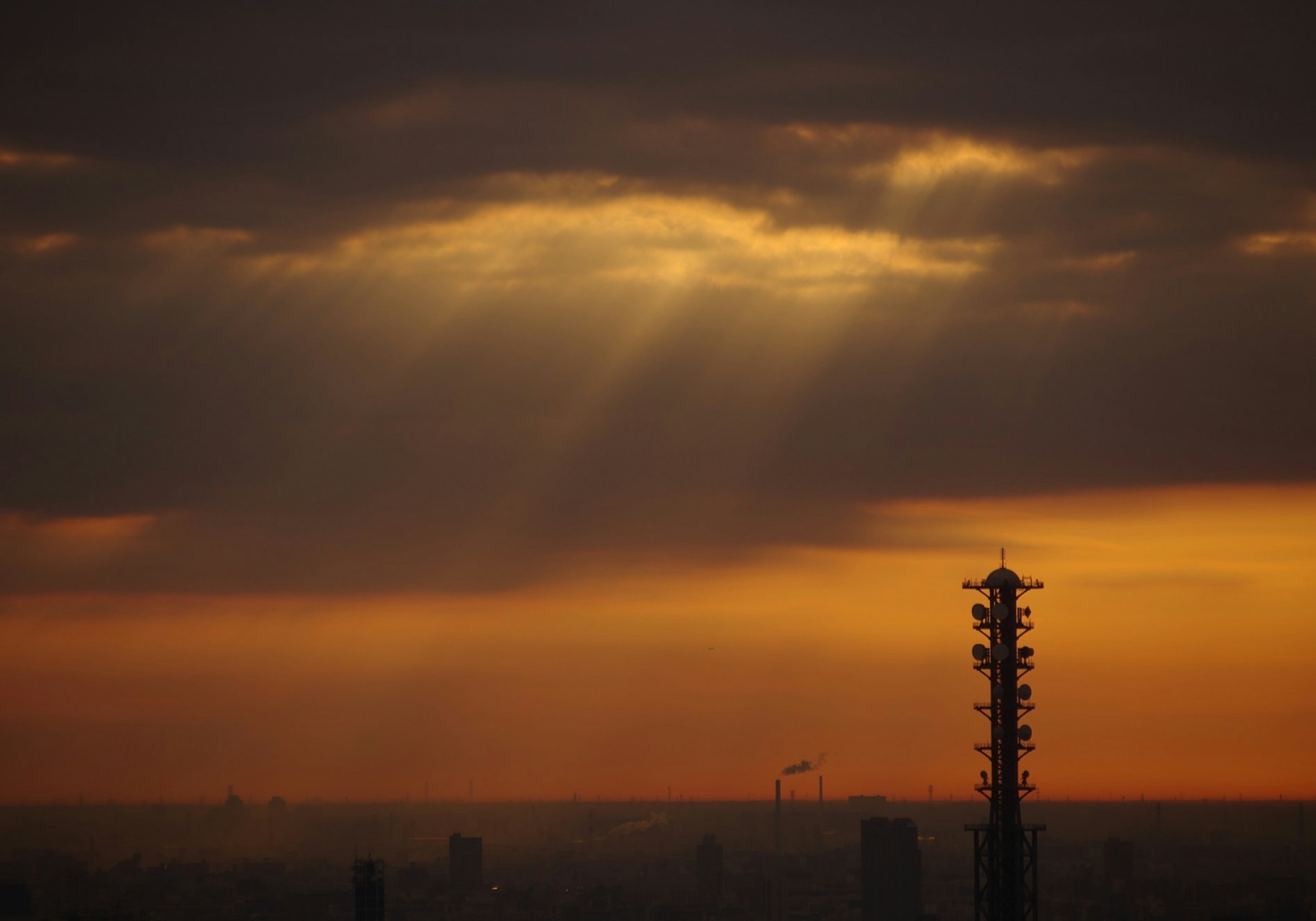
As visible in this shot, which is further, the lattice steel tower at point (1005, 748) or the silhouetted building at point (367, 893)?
the silhouetted building at point (367, 893)

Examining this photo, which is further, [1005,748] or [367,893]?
[367,893]

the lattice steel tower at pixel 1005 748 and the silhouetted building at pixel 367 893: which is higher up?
the lattice steel tower at pixel 1005 748

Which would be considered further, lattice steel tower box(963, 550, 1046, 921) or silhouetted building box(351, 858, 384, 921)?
silhouetted building box(351, 858, 384, 921)

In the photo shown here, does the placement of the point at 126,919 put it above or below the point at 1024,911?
below

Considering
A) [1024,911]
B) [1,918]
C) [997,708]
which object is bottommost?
[1,918]

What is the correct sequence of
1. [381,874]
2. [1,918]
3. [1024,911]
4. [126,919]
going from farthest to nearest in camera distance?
[1,918], [126,919], [381,874], [1024,911]

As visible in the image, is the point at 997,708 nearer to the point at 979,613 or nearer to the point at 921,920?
the point at 979,613

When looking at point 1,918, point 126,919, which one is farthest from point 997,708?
point 1,918

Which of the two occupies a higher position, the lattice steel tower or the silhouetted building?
the lattice steel tower
